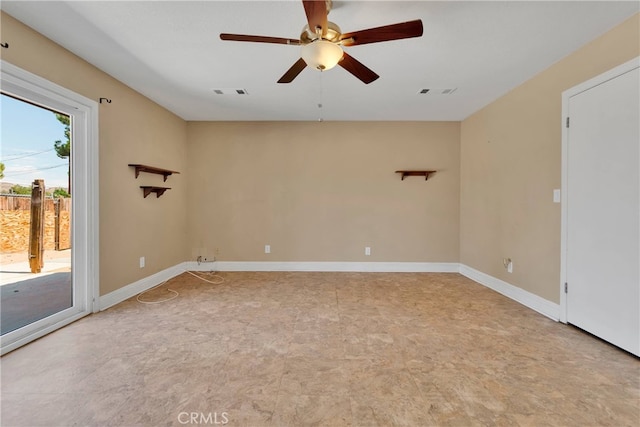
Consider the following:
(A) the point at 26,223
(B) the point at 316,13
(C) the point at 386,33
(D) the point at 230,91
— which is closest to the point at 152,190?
(A) the point at 26,223

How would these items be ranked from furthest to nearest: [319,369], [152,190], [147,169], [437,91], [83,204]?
1. [152,190]
2. [147,169]
3. [437,91]
4. [83,204]
5. [319,369]

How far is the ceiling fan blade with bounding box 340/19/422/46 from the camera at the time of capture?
1541mm

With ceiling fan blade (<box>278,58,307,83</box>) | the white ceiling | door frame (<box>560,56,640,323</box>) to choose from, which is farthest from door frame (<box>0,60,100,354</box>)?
door frame (<box>560,56,640,323</box>)

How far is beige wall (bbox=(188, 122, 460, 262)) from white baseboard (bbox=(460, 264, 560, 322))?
55 centimetres

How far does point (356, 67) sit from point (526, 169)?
227 cm

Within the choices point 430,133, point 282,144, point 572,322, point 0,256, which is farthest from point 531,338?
point 0,256

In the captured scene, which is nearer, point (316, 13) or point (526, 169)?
point (316, 13)

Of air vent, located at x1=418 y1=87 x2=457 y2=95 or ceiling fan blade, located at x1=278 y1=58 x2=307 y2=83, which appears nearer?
ceiling fan blade, located at x1=278 y1=58 x2=307 y2=83

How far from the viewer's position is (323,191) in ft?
14.2

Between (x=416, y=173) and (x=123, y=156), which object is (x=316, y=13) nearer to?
(x=123, y=156)

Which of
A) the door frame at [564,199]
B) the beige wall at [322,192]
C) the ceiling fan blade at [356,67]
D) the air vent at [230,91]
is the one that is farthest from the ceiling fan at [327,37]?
the beige wall at [322,192]

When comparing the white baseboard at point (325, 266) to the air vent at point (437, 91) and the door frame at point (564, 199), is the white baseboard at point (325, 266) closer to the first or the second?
the door frame at point (564, 199)

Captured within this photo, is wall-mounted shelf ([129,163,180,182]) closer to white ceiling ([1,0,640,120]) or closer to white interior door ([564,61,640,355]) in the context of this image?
white ceiling ([1,0,640,120])

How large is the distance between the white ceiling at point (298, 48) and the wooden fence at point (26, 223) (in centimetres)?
135
